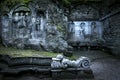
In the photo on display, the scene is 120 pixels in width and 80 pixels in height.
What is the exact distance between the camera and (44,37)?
1069 cm

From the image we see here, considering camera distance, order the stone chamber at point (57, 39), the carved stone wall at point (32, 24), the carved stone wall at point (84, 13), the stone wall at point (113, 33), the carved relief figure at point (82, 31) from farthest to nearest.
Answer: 1. the carved stone wall at point (84, 13)
2. the carved relief figure at point (82, 31)
3. the stone wall at point (113, 33)
4. the carved stone wall at point (32, 24)
5. the stone chamber at point (57, 39)

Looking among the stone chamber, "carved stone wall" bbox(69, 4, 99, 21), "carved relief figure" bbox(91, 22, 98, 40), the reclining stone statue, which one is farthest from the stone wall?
the reclining stone statue

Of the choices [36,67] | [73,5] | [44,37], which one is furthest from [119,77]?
[73,5]

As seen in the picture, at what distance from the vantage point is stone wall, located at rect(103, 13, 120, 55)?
1137 centimetres

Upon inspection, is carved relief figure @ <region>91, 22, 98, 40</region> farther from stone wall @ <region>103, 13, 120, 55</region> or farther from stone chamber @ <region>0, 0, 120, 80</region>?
stone wall @ <region>103, 13, 120, 55</region>

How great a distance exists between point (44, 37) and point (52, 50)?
3.71 ft

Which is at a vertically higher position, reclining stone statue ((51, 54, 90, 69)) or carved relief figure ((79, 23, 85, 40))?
carved relief figure ((79, 23, 85, 40))

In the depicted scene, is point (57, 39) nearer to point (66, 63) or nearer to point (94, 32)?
point (66, 63)

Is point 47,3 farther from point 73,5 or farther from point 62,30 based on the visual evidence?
point 73,5

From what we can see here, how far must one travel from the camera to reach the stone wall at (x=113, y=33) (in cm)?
1137

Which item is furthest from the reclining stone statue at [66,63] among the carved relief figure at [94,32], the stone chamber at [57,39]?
the carved relief figure at [94,32]

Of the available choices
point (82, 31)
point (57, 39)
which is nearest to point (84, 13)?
point (82, 31)

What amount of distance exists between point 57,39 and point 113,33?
4667mm

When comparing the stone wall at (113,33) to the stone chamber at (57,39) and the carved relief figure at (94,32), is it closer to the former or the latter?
the stone chamber at (57,39)
